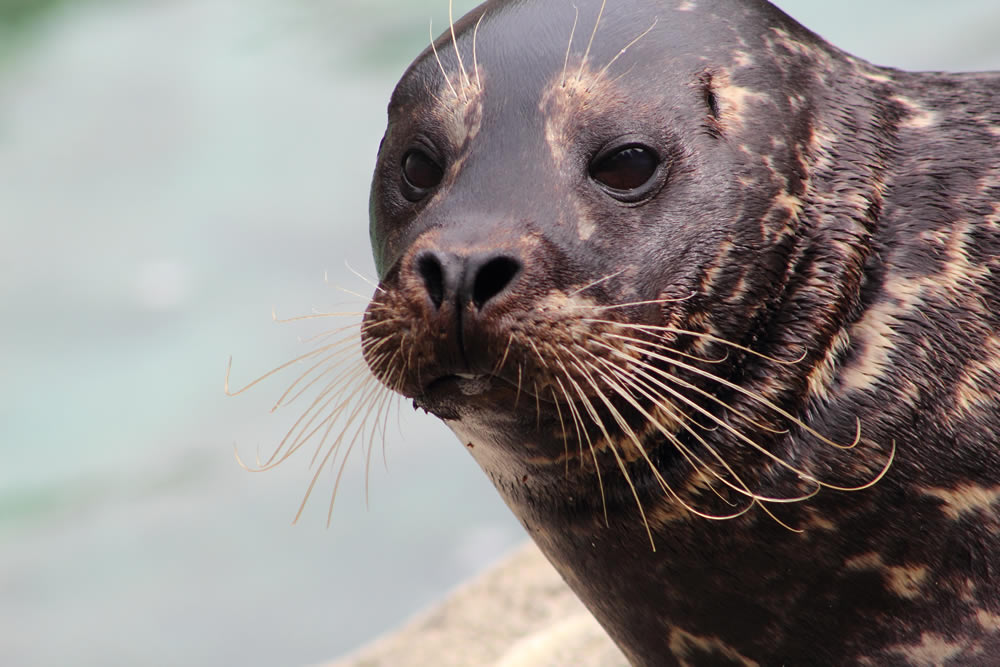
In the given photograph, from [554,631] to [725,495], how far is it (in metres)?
2.17

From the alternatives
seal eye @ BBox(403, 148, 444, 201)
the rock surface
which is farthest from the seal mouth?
the rock surface

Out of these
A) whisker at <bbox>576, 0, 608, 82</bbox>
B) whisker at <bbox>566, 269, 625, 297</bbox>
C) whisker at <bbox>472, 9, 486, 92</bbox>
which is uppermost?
whisker at <bbox>472, 9, 486, 92</bbox>

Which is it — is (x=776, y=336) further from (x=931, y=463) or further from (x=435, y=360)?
(x=435, y=360)

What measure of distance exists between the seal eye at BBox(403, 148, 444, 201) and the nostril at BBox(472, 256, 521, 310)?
1.47 feet

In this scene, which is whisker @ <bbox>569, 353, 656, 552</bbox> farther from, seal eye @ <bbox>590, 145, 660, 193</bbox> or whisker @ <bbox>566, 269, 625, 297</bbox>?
seal eye @ <bbox>590, 145, 660, 193</bbox>

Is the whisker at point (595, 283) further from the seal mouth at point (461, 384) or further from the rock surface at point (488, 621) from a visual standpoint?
the rock surface at point (488, 621)

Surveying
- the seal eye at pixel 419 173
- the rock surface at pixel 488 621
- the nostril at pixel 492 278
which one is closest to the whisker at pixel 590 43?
the seal eye at pixel 419 173

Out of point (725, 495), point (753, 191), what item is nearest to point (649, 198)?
point (753, 191)

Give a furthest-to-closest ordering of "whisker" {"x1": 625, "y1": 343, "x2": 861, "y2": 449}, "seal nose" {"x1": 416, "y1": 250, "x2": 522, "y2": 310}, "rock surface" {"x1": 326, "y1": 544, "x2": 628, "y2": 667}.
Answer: "rock surface" {"x1": 326, "y1": 544, "x2": 628, "y2": 667} → "whisker" {"x1": 625, "y1": 343, "x2": 861, "y2": 449} → "seal nose" {"x1": 416, "y1": 250, "x2": 522, "y2": 310}

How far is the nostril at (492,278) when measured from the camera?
2.50 metres

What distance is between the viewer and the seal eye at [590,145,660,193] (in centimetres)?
273

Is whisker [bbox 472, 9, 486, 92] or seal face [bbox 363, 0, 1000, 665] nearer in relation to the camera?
seal face [bbox 363, 0, 1000, 665]

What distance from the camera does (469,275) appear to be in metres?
2.49

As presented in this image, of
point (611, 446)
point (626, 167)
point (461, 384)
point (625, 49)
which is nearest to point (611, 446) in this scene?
point (611, 446)
